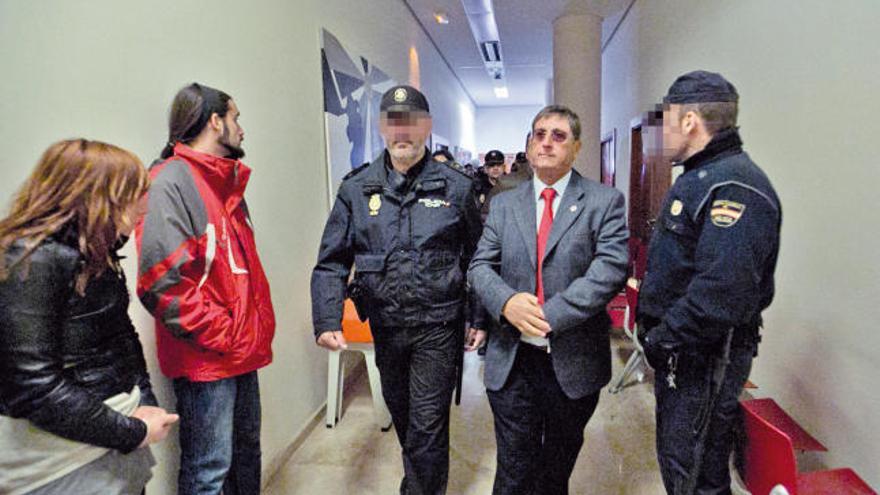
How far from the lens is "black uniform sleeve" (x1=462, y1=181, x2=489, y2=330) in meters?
1.74

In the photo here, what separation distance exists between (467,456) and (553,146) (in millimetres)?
1620

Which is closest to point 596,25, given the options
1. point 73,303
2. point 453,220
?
point 453,220

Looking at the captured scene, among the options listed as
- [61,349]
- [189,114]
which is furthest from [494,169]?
[61,349]

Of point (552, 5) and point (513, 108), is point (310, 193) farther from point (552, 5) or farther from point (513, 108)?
point (513, 108)

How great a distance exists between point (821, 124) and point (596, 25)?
4.21m

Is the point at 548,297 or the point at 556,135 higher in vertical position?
the point at 556,135

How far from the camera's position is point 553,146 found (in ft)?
Answer: 5.17

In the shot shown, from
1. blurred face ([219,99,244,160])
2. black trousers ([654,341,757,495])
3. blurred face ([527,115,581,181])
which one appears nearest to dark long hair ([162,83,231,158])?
blurred face ([219,99,244,160])

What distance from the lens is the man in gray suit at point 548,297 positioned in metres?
1.51

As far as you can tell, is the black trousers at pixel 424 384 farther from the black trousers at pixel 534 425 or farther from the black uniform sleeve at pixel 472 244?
the black trousers at pixel 534 425

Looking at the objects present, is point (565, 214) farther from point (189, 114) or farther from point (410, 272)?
point (189, 114)

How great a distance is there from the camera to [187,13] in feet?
5.86

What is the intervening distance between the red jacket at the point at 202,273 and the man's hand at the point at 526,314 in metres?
0.76

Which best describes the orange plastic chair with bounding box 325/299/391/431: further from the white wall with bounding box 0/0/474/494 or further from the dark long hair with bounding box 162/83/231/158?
the dark long hair with bounding box 162/83/231/158
